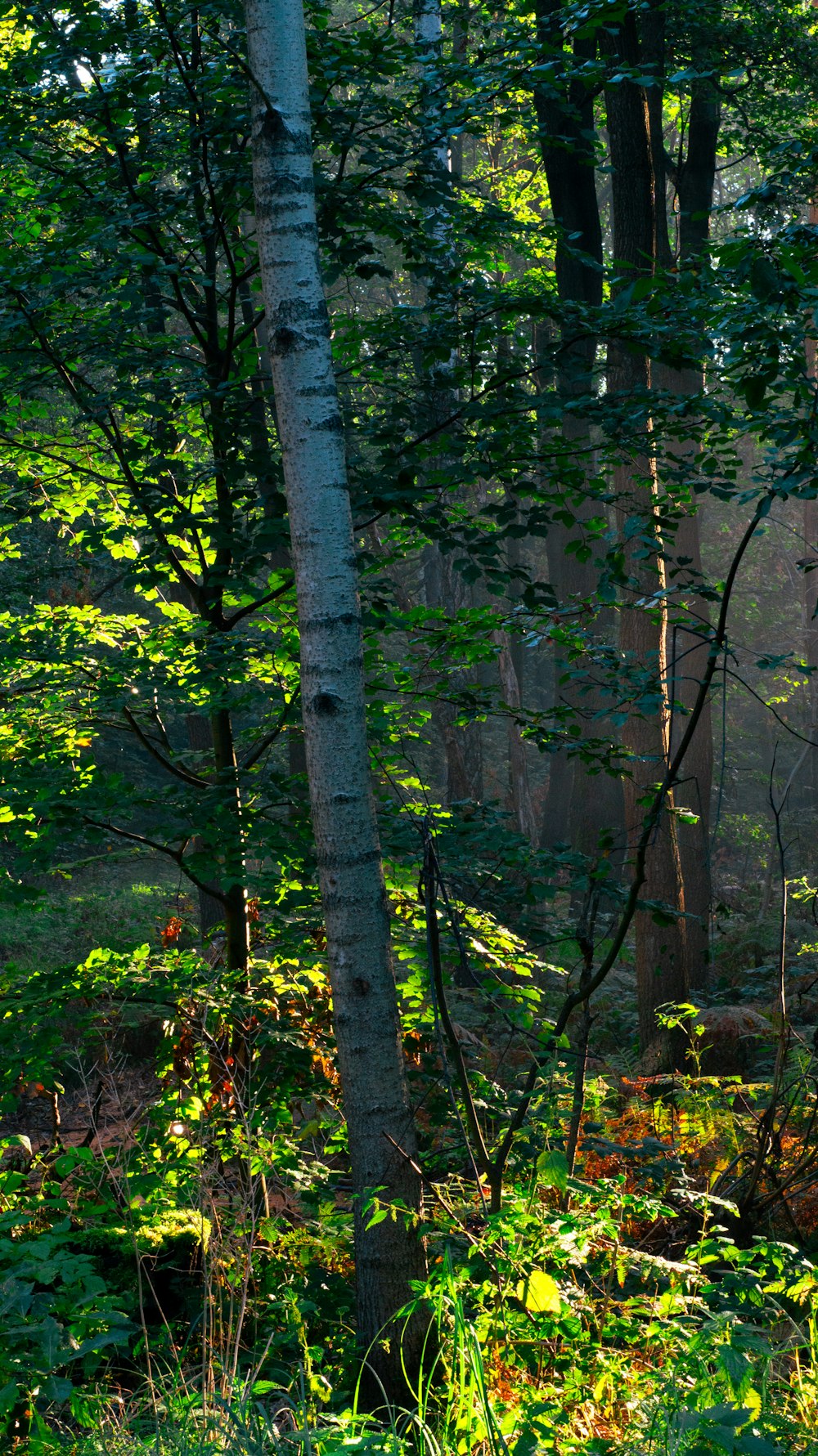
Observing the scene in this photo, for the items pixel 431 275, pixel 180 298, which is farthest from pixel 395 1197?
pixel 180 298

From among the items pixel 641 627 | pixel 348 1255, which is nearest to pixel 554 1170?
pixel 348 1255

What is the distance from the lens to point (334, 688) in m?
3.45

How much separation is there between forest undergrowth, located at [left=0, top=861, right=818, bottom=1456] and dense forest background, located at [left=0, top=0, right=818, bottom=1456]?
0.02m

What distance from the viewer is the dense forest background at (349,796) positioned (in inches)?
120

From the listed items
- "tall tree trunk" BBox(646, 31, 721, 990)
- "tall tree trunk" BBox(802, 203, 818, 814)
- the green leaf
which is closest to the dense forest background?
the green leaf

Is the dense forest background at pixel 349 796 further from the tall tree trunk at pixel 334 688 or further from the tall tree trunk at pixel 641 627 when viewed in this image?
the tall tree trunk at pixel 641 627

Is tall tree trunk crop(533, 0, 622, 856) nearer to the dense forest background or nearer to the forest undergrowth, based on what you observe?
the dense forest background

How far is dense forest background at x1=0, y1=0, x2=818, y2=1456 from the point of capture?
10.0 ft

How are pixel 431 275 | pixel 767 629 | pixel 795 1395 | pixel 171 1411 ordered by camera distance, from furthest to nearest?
pixel 767 629 → pixel 431 275 → pixel 795 1395 → pixel 171 1411

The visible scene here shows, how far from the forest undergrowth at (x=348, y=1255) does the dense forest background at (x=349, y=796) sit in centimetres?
2

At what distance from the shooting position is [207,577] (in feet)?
16.4

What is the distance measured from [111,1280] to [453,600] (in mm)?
13004

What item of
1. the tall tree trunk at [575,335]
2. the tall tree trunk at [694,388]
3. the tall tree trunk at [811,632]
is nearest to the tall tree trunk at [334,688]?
the tall tree trunk at [575,335]

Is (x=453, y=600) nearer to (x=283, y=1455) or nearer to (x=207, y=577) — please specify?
(x=207, y=577)
